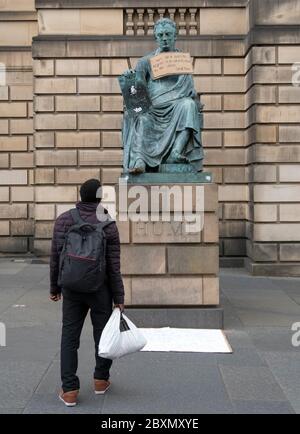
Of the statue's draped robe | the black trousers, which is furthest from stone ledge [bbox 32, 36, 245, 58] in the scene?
the black trousers

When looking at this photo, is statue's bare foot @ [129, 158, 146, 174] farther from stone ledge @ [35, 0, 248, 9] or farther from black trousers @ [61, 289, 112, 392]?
stone ledge @ [35, 0, 248, 9]

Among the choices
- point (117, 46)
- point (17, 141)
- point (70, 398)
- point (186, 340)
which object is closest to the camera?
point (70, 398)

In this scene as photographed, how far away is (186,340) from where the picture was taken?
7320 millimetres

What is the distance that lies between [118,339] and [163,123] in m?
4.22

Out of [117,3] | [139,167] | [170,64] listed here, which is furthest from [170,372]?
[117,3]

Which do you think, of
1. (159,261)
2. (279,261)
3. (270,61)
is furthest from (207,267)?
(270,61)

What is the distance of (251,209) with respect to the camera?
1399 centimetres

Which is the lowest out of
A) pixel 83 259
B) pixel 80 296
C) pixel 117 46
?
pixel 80 296

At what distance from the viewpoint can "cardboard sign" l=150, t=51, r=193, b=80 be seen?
8.18 metres

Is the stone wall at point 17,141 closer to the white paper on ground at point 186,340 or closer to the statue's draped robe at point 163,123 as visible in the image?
the statue's draped robe at point 163,123

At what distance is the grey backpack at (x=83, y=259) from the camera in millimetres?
4922

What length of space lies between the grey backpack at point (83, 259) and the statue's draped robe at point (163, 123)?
11.2 feet

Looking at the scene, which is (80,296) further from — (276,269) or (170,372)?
(276,269)
